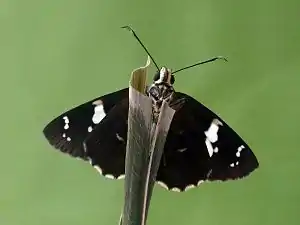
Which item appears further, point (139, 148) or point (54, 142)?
point (54, 142)

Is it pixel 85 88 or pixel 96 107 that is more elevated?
pixel 85 88

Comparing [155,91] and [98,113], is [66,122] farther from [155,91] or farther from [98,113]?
[155,91]

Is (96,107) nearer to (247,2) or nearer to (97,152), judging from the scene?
(97,152)

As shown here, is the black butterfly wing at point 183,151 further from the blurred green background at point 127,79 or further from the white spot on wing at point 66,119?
→ the blurred green background at point 127,79

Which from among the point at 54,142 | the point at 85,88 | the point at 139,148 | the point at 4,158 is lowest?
the point at 139,148

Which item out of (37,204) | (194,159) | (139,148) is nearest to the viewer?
(139,148)

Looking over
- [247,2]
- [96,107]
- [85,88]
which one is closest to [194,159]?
[96,107]
